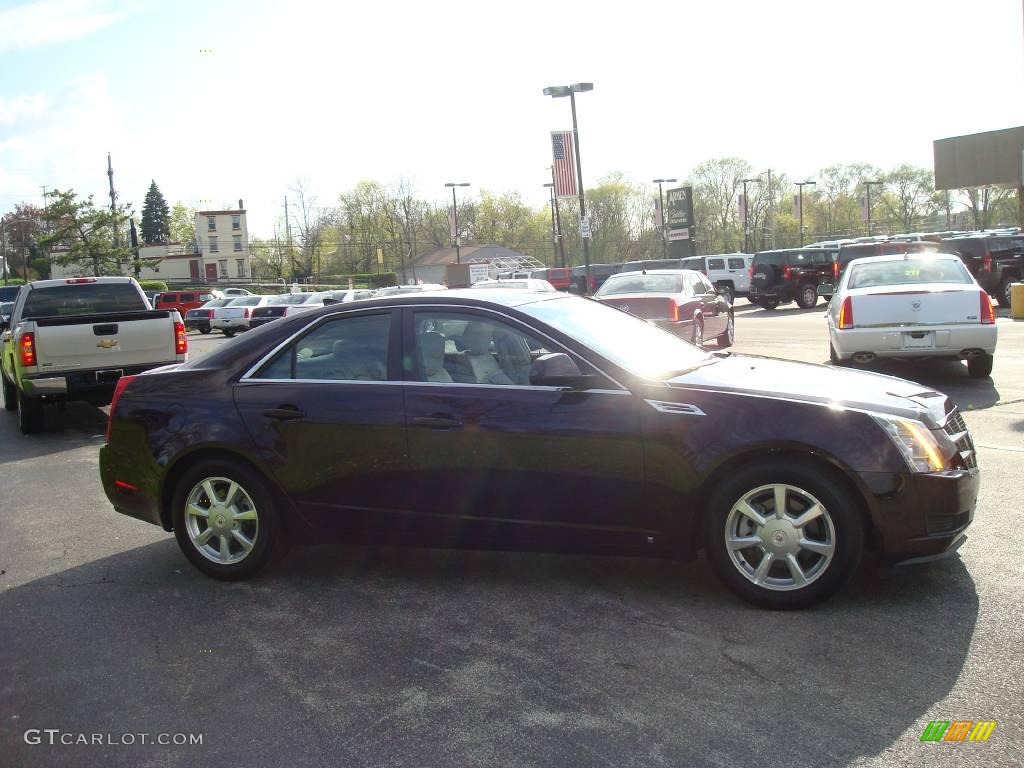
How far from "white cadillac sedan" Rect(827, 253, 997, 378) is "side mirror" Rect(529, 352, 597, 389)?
7.79 metres

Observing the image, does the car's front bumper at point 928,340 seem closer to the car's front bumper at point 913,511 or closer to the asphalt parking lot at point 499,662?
the asphalt parking lot at point 499,662

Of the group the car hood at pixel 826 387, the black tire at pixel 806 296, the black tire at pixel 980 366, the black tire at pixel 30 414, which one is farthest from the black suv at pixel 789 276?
the car hood at pixel 826 387

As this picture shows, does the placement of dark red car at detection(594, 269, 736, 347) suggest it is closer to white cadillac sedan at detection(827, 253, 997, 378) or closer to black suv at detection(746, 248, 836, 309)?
white cadillac sedan at detection(827, 253, 997, 378)

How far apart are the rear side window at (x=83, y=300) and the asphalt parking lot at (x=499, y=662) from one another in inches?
296

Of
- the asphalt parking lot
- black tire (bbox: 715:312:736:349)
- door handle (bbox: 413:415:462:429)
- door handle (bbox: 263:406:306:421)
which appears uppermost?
door handle (bbox: 263:406:306:421)

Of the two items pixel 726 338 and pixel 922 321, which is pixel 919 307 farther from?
pixel 726 338

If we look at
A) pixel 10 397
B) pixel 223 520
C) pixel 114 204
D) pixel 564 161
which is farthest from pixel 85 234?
pixel 223 520

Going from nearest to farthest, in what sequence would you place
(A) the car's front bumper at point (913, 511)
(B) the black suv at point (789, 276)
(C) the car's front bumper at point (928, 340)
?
1. (A) the car's front bumper at point (913, 511)
2. (C) the car's front bumper at point (928, 340)
3. (B) the black suv at point (789, 276)

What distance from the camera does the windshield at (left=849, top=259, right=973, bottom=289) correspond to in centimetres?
1195

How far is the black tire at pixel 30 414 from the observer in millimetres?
11891

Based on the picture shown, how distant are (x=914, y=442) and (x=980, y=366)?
28.1 feet

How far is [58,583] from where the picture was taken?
18.2ft

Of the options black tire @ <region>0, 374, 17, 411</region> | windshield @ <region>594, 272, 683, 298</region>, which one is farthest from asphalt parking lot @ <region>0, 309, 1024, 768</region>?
windshield @ <region>594, 272, 683, 298</region>

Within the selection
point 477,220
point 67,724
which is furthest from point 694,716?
point 477,220
